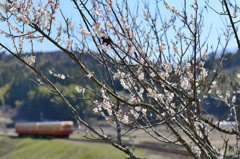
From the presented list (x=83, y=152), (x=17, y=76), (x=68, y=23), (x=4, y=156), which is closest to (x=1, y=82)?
(x=17, y=76)

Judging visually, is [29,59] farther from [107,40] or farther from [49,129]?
[49,129]

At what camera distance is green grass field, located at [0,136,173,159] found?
59.7ft

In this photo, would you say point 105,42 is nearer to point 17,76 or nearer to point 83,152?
point 83,152

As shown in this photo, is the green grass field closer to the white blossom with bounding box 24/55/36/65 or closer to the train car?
the train car

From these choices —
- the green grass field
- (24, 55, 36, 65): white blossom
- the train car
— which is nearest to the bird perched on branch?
(24, 55, 36, 65): white blossom

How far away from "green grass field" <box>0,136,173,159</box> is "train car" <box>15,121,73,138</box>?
1.21 metres

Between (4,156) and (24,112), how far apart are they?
59.5 metres

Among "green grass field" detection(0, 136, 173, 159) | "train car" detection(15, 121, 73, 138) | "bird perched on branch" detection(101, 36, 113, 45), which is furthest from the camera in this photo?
"train car" detection(15, 121, 73, 138)

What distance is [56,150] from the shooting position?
79.6ft

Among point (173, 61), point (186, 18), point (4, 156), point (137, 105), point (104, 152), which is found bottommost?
point (4, 156)

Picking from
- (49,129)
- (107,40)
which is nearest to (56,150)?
(49,129)

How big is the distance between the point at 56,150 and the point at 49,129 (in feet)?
18.8

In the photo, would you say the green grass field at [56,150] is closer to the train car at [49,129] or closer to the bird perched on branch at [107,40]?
the train car at [49,129]

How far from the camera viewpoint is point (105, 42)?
3.19m
